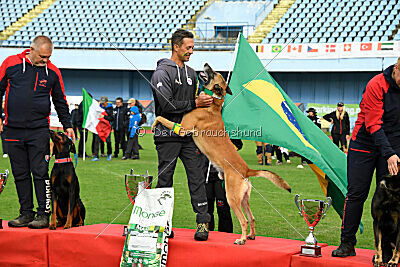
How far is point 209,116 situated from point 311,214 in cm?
123

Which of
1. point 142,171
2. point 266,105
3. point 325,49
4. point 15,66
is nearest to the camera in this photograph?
point 15,66

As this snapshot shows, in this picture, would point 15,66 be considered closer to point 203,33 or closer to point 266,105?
point 266,105

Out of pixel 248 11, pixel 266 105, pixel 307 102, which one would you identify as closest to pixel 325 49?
pixel 307 102

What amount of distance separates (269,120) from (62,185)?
2.20 m

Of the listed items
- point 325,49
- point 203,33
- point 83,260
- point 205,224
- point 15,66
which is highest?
point 203,33

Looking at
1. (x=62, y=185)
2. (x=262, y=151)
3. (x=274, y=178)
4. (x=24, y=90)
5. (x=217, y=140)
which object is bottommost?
(x=62, y=185)

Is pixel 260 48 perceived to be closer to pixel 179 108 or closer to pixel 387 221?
pixel 179 108

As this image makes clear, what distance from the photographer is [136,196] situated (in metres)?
4.39

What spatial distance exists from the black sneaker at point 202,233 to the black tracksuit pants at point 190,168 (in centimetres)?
5

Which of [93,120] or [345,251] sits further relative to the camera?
[93,120]

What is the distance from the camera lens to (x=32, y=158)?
4.73 m

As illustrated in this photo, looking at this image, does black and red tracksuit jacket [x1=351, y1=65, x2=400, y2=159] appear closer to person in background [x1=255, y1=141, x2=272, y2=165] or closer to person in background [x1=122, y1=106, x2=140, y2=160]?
person in background [x1=255, y1=141, x2=272, y2=165]

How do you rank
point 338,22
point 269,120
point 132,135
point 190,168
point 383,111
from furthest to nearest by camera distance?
point 338,22
point 132,135
point 269,120
point 190,168
point 383,111

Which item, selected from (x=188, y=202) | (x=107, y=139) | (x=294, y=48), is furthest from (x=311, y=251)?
(x=294, y=48)
